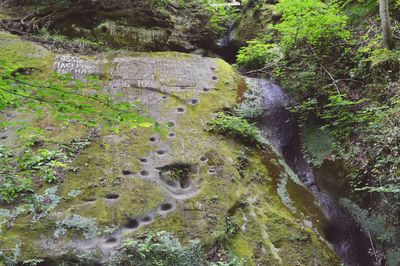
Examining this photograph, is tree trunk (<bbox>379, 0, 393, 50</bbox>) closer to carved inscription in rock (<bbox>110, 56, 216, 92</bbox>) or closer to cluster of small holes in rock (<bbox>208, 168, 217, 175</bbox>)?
carved inscription in rock (<bbox>110, 56, 216, 92</bbox>)

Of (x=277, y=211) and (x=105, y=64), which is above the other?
(x=105, y=64)

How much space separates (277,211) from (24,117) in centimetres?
497

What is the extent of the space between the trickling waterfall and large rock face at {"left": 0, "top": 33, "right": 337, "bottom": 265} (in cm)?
51

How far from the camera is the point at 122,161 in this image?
20.2ft

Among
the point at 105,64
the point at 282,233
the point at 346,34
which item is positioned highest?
the point at 346,34

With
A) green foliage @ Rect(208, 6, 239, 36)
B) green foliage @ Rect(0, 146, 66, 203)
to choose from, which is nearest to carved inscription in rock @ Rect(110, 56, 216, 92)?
green foliage @ Rect(0, 146, 66, 203)

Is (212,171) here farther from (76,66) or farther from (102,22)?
(102,22)

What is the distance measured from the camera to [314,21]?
8375mm

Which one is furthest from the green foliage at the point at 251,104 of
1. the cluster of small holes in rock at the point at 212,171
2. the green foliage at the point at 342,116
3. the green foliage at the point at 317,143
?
the cluster of small holes in rock at the point at 212,171

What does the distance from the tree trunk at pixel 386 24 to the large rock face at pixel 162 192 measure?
10.6ft

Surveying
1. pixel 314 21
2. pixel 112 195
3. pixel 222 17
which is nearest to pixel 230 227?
pixel 112 195

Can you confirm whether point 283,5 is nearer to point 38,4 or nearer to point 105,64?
point 105,64

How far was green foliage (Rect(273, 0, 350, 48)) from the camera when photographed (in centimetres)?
818

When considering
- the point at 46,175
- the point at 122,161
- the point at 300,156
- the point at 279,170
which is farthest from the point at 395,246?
the point at 46,175
